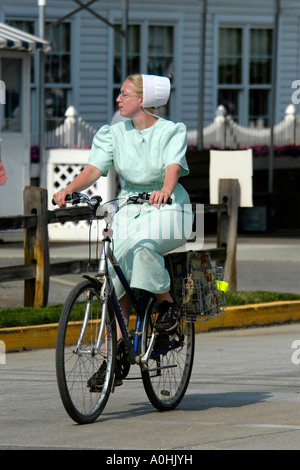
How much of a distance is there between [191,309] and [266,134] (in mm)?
16430

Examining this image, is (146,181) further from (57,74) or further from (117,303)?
(57,74)

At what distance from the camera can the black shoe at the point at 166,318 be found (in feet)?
20.9

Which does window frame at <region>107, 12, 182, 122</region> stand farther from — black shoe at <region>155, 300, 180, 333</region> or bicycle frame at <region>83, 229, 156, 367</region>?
bicycle frame at <region>83, 229, 156, 367</region>

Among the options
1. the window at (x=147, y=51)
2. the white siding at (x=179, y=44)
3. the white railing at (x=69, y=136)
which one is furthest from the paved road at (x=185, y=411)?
the window at (x=147, y=51)

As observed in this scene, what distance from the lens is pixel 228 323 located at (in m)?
10.8

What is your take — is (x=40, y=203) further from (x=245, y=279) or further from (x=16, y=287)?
(x=245, y=279)

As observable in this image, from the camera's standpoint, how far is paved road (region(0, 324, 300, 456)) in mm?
5621

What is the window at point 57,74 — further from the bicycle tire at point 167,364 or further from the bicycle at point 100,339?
the bicycle at point 100,339

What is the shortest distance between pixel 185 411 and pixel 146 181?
1.32m

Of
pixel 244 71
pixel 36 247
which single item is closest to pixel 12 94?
pixel 244 71

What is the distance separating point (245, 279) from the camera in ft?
45.3

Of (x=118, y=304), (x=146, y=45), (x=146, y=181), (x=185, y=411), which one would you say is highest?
(x=146, y=45)

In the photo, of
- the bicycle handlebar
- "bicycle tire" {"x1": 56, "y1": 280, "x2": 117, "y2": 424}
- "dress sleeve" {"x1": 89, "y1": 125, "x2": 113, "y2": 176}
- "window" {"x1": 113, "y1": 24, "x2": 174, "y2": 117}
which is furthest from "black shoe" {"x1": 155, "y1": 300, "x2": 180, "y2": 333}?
"window" {"x1": 113, "y1": 24, "x2": 174, "y2": 117}

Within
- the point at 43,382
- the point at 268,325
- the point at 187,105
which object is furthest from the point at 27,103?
the point at 43,382
